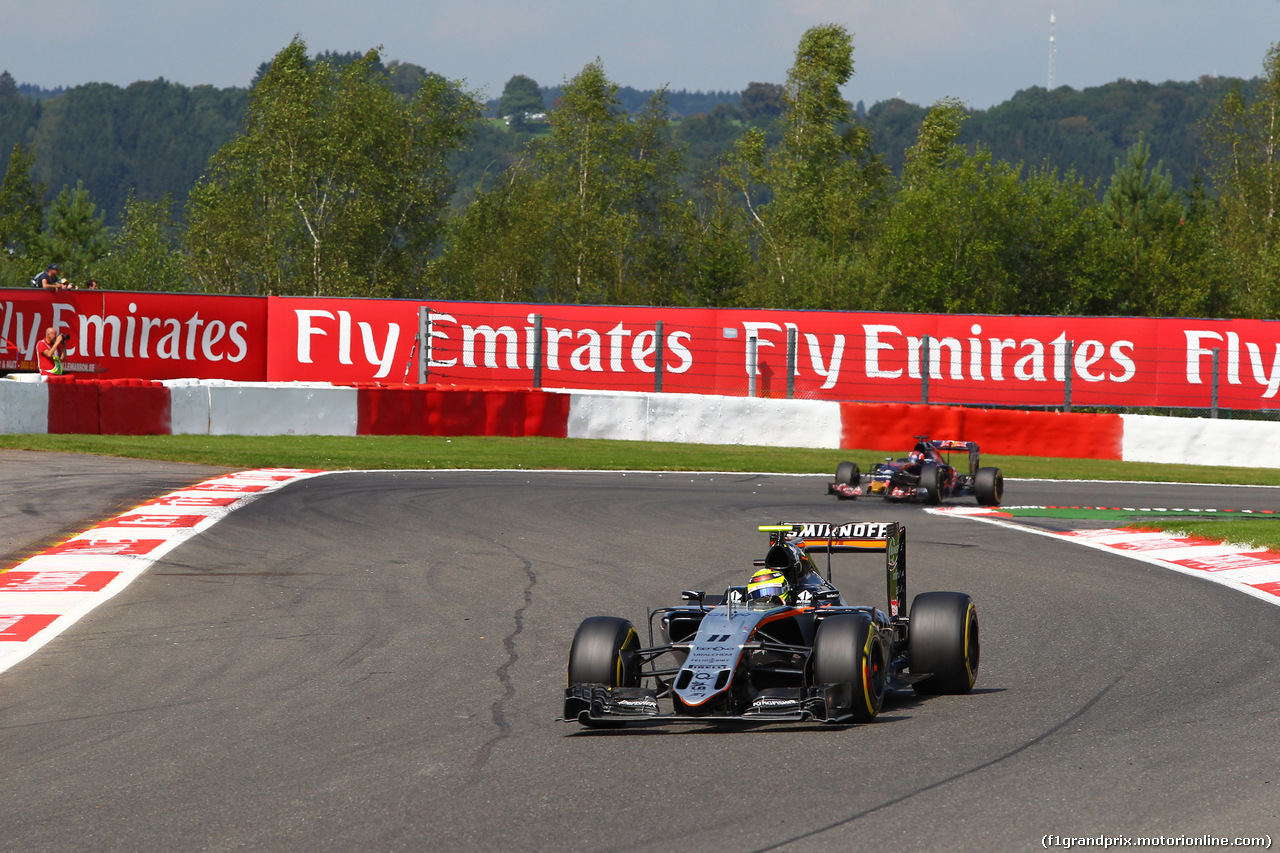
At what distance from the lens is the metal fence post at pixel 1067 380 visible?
22.3 metres

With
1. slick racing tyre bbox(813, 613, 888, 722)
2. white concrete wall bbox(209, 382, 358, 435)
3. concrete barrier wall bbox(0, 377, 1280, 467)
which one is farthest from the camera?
concrete barrier wall bbox(0, 377, 1280, 467)

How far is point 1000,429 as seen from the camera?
2180cm

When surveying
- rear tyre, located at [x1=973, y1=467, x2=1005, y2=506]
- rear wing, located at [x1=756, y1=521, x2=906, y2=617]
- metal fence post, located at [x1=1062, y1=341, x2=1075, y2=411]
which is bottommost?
rear tyre, located at [x1=973, y1=467, x2=1005, y2=506]

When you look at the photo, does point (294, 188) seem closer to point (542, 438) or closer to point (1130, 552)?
point (542, 438)

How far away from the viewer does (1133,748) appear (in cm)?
543

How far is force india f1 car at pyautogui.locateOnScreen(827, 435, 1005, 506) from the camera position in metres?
15.3

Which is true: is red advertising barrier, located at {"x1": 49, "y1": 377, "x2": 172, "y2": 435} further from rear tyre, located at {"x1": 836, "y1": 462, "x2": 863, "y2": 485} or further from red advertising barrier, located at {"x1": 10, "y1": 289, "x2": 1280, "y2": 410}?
rear tyre, located at {"x1": 836, "y1": 462, "x2": 863, "y2": 485}

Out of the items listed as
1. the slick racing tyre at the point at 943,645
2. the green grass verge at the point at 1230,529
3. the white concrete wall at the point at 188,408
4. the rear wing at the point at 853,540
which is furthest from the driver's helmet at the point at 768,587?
the white concrete wall at the point at 188,408

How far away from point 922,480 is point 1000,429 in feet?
22.7

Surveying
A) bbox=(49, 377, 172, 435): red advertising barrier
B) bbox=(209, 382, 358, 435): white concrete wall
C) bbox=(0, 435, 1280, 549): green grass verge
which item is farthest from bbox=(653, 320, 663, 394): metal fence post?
bbox=(49, 377, 172, 435): red advertising barrier

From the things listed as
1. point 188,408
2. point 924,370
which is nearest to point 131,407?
point 188,408

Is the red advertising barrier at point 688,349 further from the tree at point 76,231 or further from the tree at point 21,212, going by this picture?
the tree at point 76,231

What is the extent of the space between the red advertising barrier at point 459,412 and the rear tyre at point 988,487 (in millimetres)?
7828

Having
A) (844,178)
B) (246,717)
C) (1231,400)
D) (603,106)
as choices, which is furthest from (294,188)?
(246,717)
